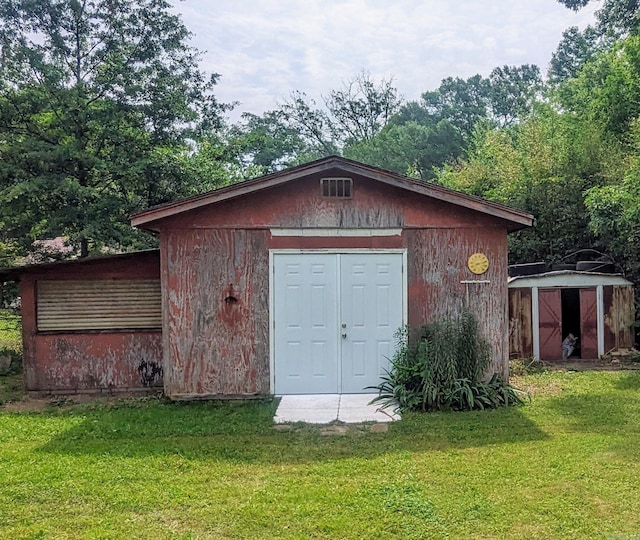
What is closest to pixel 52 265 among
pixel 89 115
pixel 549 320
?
pixel 89 115

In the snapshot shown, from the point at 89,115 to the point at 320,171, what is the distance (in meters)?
6.42

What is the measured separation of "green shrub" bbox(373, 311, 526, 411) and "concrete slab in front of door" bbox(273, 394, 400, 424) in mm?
274

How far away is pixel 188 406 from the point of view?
687 cm

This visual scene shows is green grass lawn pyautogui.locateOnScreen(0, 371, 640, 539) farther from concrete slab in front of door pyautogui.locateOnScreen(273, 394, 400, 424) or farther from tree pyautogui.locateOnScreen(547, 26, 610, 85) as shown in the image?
tree pyautogui.locateOnScreen(547, 26, 610, 85)

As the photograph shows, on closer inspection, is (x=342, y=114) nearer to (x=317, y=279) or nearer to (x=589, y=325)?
(x=589, y=325)

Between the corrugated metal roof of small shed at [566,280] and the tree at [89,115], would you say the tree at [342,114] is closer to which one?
the tree at [89,115]

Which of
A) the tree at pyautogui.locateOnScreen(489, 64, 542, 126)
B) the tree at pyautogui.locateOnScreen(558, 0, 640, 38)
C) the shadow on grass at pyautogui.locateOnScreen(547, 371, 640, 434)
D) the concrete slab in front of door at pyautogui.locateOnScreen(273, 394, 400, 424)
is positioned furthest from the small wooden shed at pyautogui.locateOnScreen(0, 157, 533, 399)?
the tree at pyautogui.locateOnScreen(489, 64, 542, 126)

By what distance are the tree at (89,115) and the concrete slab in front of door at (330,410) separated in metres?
5.94

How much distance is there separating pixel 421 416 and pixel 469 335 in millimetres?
1310

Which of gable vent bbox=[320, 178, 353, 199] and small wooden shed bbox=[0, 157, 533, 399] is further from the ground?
gable vent bbox=[320, 178, 353, 199]

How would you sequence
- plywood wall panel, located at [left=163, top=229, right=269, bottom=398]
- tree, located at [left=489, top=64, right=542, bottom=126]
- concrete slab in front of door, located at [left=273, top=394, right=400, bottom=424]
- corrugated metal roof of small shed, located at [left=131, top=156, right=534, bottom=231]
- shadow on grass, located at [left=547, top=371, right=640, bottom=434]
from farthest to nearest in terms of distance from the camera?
tree, located at [left=489, top=64, right=542, bottom=126]
plywood wall panel, located at [left=163, top=229, right=269, bottom=398]
corrugated metal roof of small shed, located at [left=131, top=156, right=534, bottom=231]
concrete slab in front of door, located at [left=273, top=394, right=400, bottom=424]
shadow on grass, located at [left=547, top=371, right=640, bottom=434]

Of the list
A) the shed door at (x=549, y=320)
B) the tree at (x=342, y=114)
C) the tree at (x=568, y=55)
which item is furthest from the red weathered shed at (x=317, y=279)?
the tree at (x=568, y=55)

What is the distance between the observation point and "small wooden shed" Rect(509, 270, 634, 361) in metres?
10.0

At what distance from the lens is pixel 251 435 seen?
565 cm
